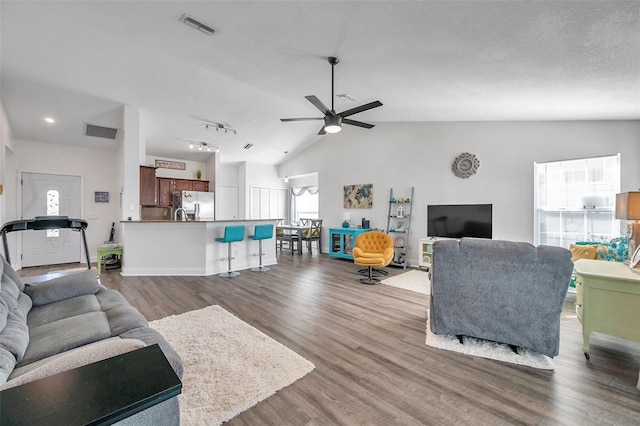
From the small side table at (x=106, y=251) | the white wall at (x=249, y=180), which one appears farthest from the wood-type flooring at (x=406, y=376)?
the white wall at (x=249, y=180)

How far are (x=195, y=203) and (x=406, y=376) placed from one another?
7.12m

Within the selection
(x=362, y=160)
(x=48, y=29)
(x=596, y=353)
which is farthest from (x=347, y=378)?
(x=362, y=160)

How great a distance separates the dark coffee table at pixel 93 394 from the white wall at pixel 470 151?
18.4 ft

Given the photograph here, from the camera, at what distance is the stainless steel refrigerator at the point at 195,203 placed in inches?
294

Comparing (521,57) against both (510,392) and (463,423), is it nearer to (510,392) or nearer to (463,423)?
(510,392)

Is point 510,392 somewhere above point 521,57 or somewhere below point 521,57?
below

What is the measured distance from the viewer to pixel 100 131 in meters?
5.78

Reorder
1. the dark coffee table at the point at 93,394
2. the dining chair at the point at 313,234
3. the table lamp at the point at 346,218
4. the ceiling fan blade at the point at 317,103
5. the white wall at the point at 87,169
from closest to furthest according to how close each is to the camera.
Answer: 1. the dark coffee table at the point at 93,394
2. the ceiling fan blade at the point at 317,103
3. the white wall at the point at 87,169
4. the table lamp at the point at 346,218
5. the dining chair at the point at 313,234

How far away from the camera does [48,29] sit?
133 inches

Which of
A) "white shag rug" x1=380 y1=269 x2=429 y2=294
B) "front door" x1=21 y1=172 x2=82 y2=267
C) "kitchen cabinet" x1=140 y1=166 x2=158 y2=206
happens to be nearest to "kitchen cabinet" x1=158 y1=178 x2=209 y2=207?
"front door" x1=21 y1=172 x2=82 y2=267

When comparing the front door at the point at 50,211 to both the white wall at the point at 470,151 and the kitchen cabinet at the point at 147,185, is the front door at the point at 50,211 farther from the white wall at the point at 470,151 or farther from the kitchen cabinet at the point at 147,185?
the white wall at the point at 470,151

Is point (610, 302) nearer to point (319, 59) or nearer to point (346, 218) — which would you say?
point (319, 59)

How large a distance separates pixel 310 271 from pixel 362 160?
3.20m

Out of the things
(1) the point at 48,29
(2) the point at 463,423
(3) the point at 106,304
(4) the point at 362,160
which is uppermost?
(1) the point at 48,29
